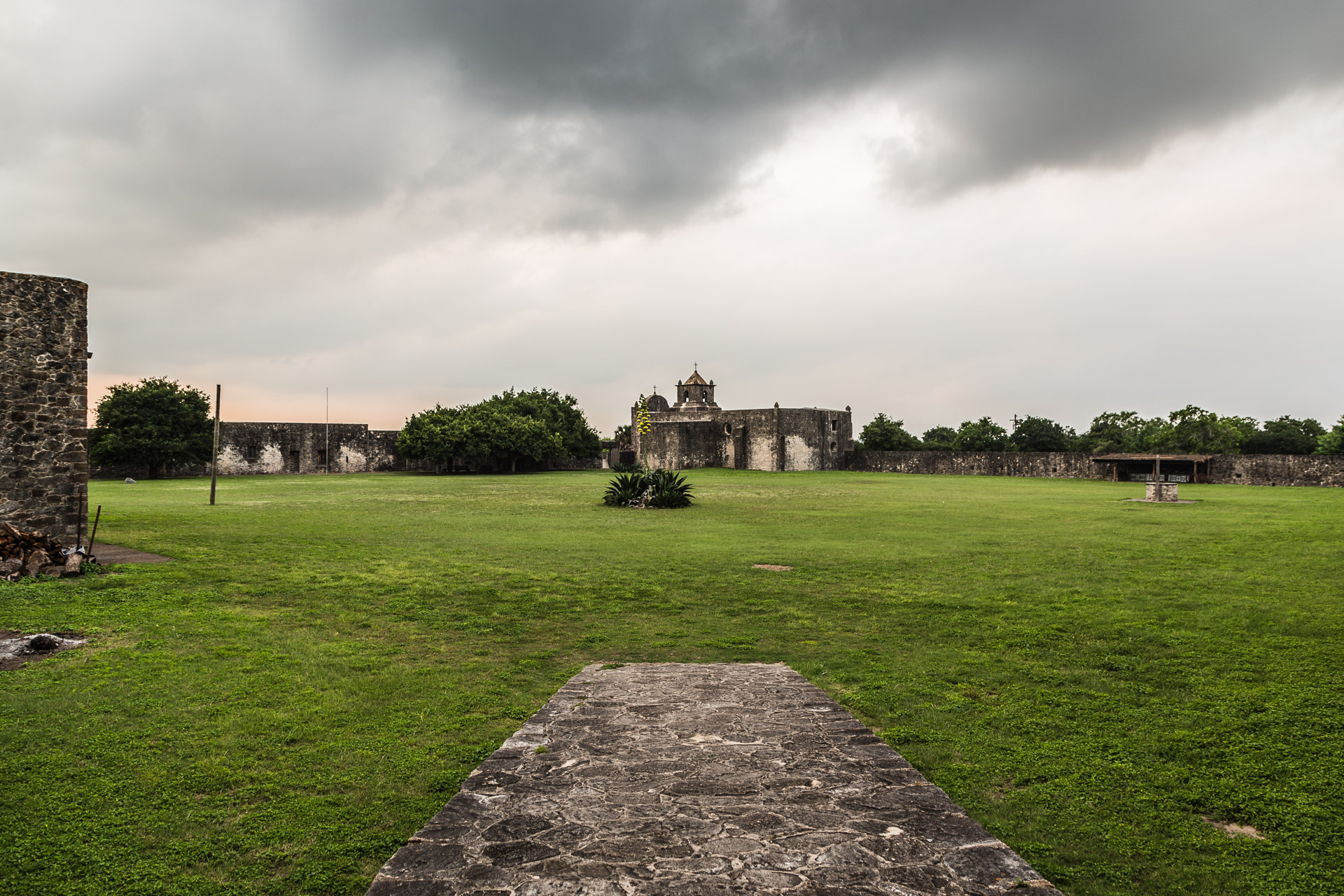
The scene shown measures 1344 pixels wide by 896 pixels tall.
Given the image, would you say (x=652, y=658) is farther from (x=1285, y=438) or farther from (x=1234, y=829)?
(x=1285, y=438)

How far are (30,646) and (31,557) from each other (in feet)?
13.0

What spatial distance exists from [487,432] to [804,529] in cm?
3589

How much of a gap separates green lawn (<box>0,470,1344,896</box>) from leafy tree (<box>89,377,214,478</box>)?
98.9ft

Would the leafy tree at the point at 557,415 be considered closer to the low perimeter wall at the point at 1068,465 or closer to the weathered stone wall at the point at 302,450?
the weathered stone wall at the point at 302,450

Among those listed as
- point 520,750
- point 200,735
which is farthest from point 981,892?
point 200,735

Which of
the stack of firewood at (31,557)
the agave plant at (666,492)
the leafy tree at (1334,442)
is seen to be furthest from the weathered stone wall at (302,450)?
the leafy tree at (1334,442)

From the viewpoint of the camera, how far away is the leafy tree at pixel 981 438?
67.0m

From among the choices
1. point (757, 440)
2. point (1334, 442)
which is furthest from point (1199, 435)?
point (757, 440)

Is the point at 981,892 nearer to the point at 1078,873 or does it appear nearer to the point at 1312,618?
the point at 1078,873

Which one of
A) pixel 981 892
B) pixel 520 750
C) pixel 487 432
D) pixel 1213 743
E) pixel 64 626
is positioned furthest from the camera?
pixel 487 432

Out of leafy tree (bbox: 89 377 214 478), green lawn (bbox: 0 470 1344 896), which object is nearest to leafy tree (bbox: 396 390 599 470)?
leafy tree (bbox: 89 377 214 478)

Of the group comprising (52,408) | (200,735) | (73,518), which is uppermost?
(52,408)

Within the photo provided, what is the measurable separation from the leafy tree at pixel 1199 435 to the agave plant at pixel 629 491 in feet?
128

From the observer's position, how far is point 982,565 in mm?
10234
